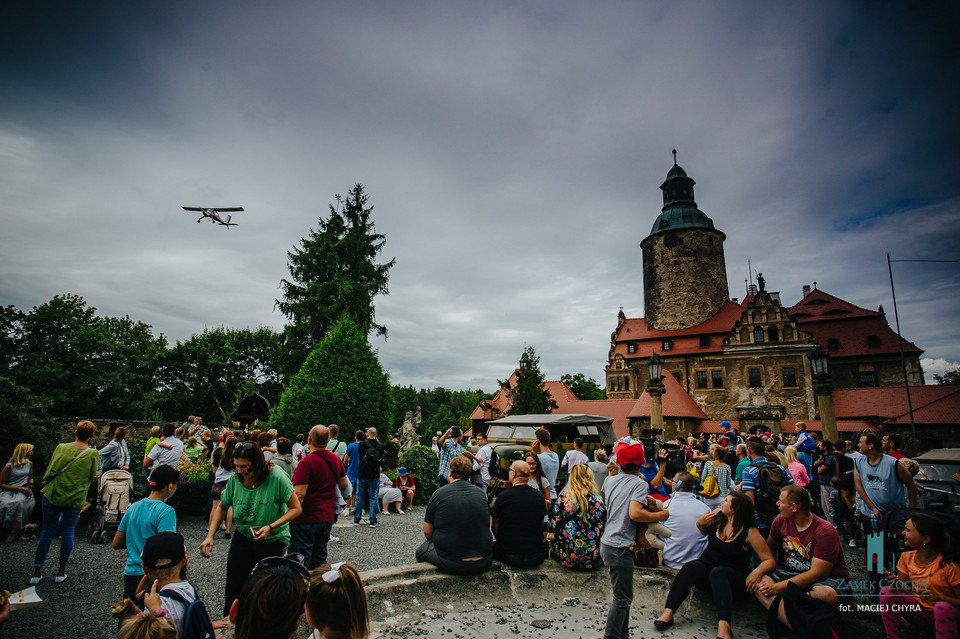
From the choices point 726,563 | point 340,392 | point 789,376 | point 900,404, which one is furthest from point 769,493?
point 789,376

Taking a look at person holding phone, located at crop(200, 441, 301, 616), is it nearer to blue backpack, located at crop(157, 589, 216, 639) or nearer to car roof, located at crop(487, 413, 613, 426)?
blue backpack, located at crop(157, 589, 216, 639)

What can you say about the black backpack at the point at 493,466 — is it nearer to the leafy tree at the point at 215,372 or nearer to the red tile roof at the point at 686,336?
the red tile roof at the point at 686,336

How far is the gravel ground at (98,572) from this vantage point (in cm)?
441

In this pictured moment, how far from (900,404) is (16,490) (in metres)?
39.0

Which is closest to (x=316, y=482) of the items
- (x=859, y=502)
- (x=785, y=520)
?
(x=785, y=520)

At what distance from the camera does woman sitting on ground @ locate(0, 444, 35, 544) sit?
645 cm

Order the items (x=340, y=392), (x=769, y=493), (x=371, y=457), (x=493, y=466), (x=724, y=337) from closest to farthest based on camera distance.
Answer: (x=769, y=493) < (x=371, y=457) < (x=493, y=466) < (x=340, y=392) < (x=724, y=337)

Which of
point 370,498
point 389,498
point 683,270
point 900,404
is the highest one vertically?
point 683,270

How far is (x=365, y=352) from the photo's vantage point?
17.2 meters

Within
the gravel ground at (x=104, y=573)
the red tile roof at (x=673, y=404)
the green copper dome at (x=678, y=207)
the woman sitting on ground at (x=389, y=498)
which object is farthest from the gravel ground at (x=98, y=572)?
the green copper dome at (x=678, y=207)

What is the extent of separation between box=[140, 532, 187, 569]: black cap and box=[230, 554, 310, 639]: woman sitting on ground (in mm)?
1054

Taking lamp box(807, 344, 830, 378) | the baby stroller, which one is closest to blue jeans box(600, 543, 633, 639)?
the baby stroller

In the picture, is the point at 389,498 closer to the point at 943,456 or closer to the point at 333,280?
the point at 943,456

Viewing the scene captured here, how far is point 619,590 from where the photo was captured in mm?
3926
